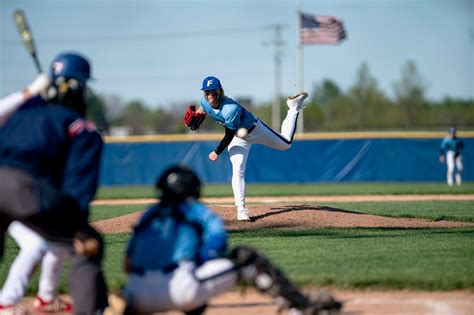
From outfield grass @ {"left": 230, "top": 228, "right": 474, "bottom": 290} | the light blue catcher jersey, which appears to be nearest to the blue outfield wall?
the light blue catcher jersey

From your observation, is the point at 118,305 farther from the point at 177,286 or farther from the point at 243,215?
the point at 243,215

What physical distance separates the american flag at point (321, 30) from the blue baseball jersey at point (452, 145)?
5.81m

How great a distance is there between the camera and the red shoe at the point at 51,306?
19.1 ft

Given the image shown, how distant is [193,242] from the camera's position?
4.76m

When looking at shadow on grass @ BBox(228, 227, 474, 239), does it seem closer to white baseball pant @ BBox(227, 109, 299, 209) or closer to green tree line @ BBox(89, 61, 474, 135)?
white baseball pant @ BBox(227, 109, 299, 209)

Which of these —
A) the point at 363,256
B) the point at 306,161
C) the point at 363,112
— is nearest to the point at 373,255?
the point at 363,256

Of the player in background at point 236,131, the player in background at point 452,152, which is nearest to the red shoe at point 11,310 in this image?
the player in background at point 236,131

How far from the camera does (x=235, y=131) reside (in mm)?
11109

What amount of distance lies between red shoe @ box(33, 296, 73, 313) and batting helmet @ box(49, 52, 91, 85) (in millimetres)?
1883

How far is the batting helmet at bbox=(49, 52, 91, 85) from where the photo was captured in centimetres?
531

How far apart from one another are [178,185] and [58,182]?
84 cm

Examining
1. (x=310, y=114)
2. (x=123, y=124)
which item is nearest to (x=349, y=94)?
(x=310, y=114)

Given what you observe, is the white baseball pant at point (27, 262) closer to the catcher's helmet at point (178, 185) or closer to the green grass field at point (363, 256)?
the catcher's helmet at point (178, 185)

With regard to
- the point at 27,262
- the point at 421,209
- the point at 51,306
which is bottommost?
the point at 421,209
